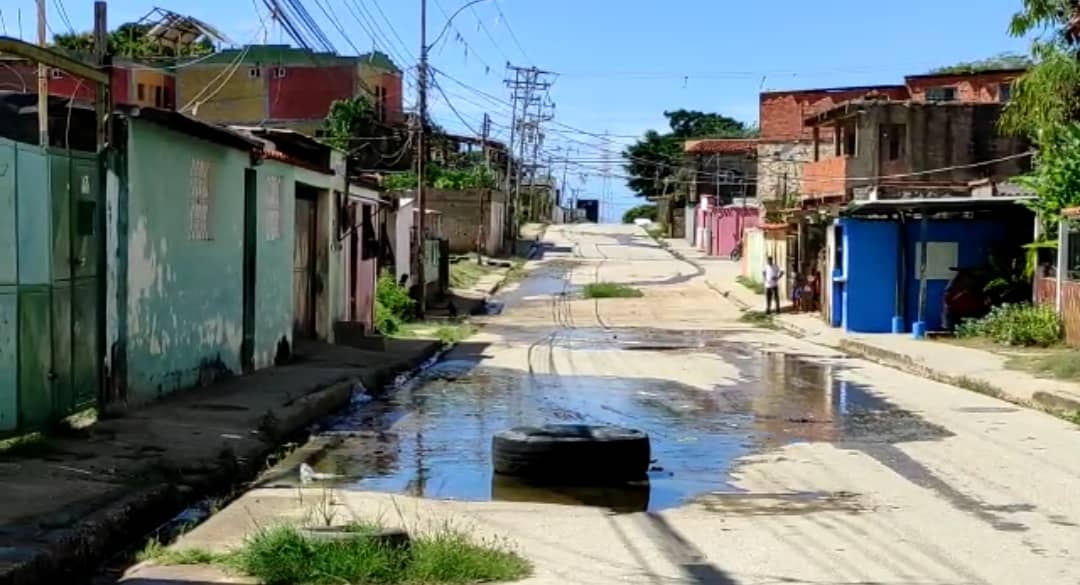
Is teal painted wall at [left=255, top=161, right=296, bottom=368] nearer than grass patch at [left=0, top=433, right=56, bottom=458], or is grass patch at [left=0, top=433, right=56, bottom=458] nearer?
grass patch at [left=0, top=433, right=56, bottom=458]

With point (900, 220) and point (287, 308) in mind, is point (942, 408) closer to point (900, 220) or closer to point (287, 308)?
point (287, 308)

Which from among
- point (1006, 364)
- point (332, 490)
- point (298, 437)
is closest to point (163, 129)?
point (298, 437)

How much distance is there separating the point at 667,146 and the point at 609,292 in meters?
64.8

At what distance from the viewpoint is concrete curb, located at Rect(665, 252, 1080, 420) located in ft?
56.1

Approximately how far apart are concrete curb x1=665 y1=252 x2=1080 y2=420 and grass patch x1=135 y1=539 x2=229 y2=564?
465 inches

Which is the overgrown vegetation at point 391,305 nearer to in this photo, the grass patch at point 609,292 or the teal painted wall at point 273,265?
the teal painted wall at point 273,265

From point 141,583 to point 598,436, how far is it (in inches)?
190

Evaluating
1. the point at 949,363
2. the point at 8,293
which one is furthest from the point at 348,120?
the point at 8,293

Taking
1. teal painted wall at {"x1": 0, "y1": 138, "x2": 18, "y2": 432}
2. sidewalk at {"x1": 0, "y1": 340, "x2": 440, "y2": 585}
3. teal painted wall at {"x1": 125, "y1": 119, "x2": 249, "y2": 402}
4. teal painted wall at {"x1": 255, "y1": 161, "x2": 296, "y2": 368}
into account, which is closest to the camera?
sidewalk at {"x1": 0, "y1": 340, "x2": 440, "y2": 585}

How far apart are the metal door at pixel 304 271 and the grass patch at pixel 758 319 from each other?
17238 millimetres

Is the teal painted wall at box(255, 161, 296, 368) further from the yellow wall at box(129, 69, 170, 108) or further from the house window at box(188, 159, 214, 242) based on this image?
the yellow wall at box(129, 69, 170, 108)

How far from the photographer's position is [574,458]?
35.5ft

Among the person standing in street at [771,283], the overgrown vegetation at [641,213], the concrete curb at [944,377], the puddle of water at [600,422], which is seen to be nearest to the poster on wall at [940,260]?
the concrete curb at [944,377]

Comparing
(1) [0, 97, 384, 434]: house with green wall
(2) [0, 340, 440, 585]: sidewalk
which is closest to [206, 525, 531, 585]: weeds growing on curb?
(2) [0, 340, 440, 585]: sidewalk
